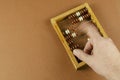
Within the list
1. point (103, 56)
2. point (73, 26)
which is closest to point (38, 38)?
point (73, 26)

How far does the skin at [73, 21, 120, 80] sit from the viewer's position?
0.61 metres

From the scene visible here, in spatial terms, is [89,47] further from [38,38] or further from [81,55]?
[38,38]

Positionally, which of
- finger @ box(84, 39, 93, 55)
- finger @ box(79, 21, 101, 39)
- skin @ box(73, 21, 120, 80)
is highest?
finger @ box(79, 21, 101, 39)

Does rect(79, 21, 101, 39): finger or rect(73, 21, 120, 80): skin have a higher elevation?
rect(79, 21, 101, 39): finger

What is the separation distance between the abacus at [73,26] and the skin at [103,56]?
6 cm

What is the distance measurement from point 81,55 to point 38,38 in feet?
0.49

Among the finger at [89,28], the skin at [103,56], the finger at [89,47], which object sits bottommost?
the skin at [103,56]

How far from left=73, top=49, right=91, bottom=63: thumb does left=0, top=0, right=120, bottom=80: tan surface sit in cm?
5

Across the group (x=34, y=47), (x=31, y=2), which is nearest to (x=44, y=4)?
(x=31, y=2)

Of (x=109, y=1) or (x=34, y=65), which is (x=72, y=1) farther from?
(x=34, y=65)

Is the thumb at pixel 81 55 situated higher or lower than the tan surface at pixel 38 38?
lower

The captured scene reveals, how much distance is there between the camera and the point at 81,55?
2.18ft

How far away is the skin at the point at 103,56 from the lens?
2.00 feet

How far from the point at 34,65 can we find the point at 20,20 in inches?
5.7
